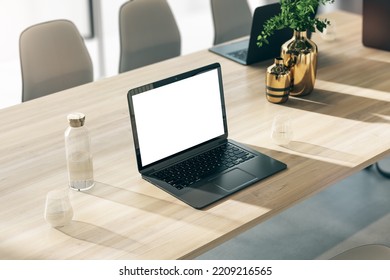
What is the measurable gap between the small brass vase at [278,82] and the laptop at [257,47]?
0.33 meters

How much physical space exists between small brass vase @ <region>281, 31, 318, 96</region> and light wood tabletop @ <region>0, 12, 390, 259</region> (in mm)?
65

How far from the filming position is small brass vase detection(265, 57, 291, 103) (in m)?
2.88

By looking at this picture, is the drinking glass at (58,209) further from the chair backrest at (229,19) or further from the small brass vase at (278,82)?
the chair backrest at (229,19)

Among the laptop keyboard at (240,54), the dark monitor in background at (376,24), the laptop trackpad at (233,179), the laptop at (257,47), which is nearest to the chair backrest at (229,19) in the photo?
the laptop at (257,47)

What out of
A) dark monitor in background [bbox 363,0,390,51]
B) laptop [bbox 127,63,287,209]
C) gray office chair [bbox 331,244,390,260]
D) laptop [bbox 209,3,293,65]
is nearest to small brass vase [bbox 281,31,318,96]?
laptop [bbox 209,3,293,65]

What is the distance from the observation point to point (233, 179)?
7.75 ft

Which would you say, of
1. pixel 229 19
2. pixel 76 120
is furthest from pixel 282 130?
pixel 229 19

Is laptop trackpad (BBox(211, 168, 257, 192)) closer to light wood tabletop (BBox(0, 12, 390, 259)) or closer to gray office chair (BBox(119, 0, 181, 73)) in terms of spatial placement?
light wood tabletop (BBox(0, 12, 390, 259))

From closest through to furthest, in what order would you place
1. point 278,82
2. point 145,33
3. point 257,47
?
1. point 278,82
2. point 257,47
3. point 145,33

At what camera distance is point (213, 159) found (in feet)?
8.12

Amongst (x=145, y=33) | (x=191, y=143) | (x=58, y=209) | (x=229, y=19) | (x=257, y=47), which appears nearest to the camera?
(x=58, y=209)

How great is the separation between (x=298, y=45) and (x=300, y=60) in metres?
0.06

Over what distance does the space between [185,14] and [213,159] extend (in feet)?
11.2

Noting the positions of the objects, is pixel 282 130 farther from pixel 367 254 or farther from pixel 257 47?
pixel 257 47
